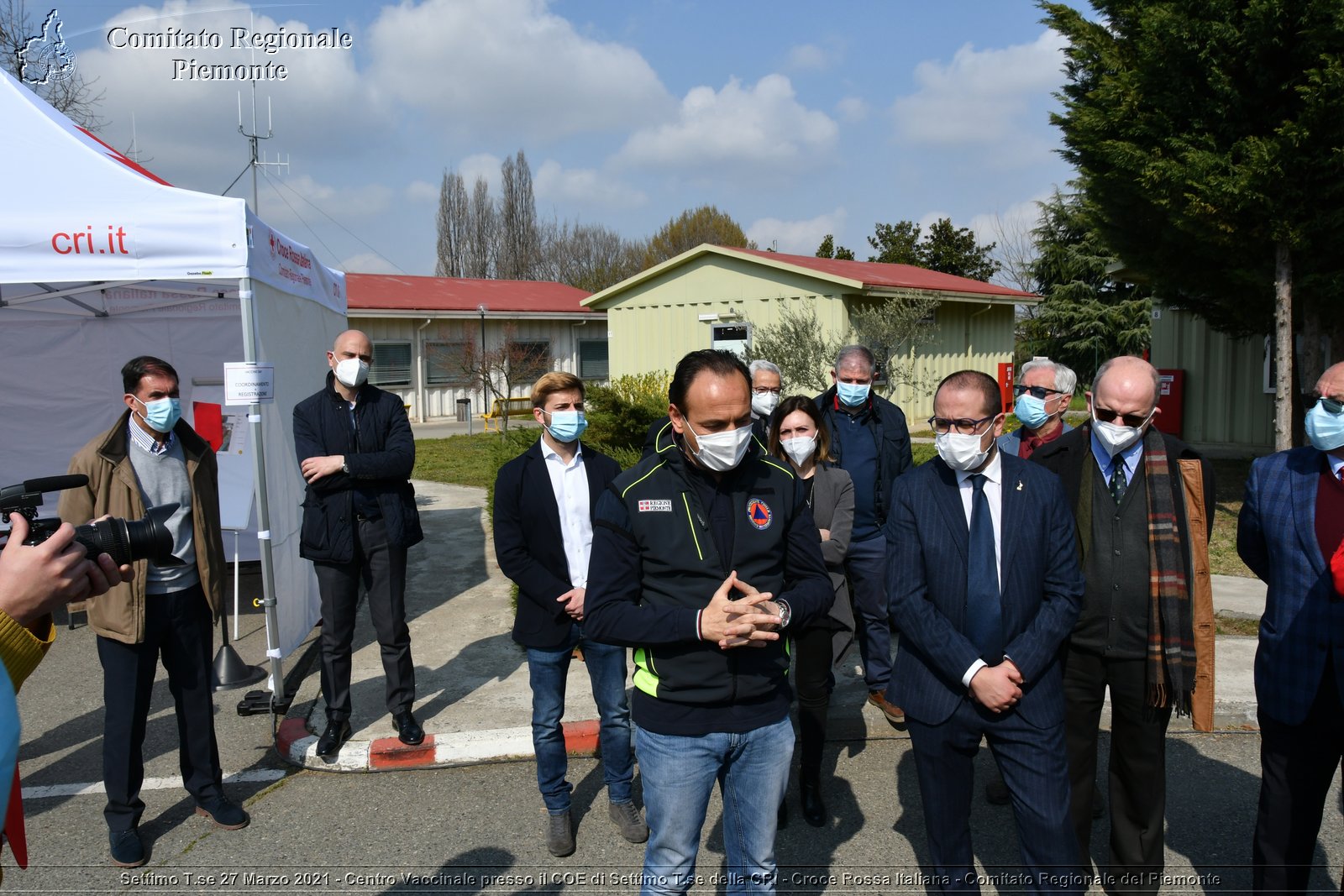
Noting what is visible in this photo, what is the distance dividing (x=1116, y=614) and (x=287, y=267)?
18.8 feet

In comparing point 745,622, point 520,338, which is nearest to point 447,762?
point 745,622

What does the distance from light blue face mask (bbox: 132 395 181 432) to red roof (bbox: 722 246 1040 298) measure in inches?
610

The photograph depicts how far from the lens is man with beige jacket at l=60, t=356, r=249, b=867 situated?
3918mm

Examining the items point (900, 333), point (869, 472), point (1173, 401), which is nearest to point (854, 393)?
point (869, 472)

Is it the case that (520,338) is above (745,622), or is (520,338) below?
above

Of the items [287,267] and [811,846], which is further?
[287,267]

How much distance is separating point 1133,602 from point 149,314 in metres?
8.81

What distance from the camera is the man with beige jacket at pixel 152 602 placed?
154 inches

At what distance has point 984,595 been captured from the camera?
2.93 m

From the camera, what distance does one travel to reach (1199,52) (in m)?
9.09

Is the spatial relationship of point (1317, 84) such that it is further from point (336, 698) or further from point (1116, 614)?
point (336, 698)

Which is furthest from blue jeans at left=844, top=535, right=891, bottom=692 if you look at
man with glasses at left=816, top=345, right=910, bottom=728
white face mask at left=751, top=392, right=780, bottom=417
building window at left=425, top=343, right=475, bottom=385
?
building window at left=425, top=343, right=475, bottom=385

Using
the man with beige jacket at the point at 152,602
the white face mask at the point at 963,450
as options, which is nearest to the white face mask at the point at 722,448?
the white face mask at the point at 963,450

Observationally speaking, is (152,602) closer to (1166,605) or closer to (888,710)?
(888,710)
